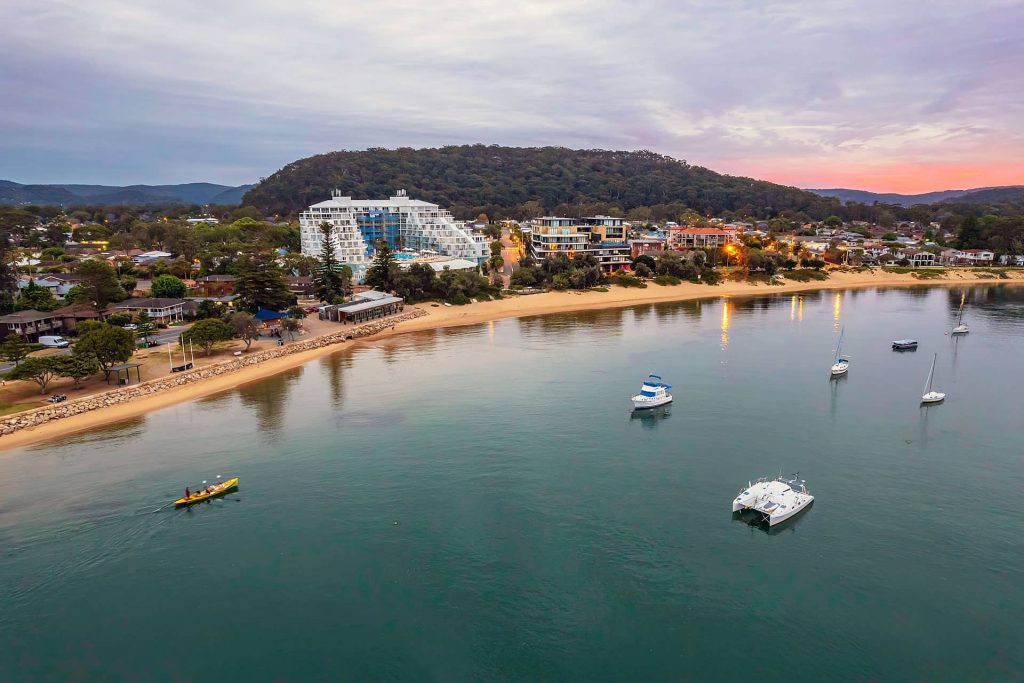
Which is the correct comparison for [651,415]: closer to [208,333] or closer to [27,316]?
[208,333]

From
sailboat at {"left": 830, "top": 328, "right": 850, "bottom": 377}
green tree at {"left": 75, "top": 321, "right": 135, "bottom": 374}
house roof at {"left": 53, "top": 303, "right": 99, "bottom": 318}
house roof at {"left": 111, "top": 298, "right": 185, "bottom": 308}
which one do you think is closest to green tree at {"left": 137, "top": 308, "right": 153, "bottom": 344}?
house roof at {"left": 111, "top": 298, "right": 185, "bottom": 308}

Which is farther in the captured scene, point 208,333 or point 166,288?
point 166,288

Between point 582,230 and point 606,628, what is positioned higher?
point 582,230

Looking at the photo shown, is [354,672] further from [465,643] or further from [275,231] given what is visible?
[275,231]

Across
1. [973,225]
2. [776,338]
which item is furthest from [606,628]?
[973,225]

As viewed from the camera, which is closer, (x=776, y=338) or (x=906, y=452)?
(x=906, y=452)

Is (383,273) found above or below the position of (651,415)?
above

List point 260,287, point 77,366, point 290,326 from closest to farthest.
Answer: point 77,366 → point 290,326 → point 260,287

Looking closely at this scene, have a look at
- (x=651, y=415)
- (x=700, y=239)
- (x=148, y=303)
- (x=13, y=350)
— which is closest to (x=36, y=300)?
(x=148, y=303)
